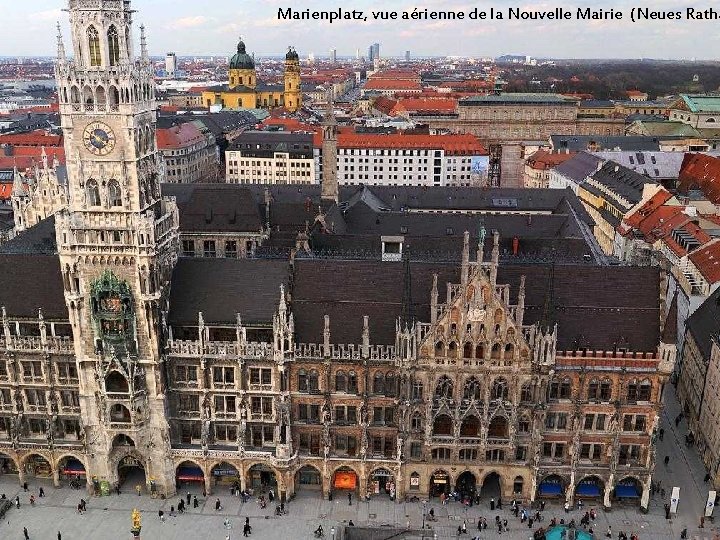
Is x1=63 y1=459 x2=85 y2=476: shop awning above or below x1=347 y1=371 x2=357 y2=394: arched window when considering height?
below

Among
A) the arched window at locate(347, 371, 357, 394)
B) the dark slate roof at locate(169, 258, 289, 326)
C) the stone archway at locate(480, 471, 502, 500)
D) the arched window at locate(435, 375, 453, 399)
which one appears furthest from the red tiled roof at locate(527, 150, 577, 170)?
the arched window at locate(347, 371, 357, 394)

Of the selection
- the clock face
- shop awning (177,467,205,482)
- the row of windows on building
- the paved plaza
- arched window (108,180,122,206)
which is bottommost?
the paved plaza

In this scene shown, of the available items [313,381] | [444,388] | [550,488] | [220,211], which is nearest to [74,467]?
[313,381]

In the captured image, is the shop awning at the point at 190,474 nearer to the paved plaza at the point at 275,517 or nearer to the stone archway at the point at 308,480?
the paved plaza at the point at 275,517

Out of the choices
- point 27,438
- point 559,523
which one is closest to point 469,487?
point 559,523

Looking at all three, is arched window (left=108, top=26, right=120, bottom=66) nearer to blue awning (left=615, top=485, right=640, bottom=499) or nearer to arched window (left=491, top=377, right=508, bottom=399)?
arched window (left=491, top=377, right=508, bottom=399)

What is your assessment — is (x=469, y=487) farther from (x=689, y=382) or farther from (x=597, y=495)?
(x=689, y=382)

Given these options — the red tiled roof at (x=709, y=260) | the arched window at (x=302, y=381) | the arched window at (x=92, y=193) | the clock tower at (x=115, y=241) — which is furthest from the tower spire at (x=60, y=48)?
the red tiled roof at (x=709, y=260)
